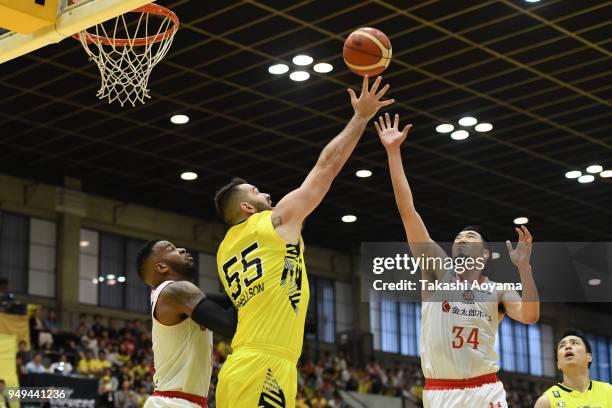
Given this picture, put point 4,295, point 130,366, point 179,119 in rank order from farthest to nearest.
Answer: point 130,366, point 4,295, point 179,119

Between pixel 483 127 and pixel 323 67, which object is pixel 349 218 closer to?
pixel 483 127

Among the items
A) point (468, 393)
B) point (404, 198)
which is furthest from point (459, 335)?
point (404, 198)

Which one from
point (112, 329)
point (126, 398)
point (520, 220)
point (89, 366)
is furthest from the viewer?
point (520, 220)

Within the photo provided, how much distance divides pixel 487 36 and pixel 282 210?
492 inches

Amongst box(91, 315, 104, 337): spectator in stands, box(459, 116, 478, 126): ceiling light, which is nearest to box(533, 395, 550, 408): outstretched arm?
box(459, 116, 478, 126): ceiling light

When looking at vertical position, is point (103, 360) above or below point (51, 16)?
below

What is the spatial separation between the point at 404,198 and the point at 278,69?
11586 millimetres

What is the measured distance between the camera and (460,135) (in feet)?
77.3

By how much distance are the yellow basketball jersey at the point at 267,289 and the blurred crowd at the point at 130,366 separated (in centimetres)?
1539

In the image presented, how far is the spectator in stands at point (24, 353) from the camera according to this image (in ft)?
72.0

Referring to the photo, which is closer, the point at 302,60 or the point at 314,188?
the point at 314,188

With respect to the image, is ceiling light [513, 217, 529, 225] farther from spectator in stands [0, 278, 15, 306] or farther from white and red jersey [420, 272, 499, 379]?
white and red jersey [420, 272, 499, 379]

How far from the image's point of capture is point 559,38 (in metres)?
18.6

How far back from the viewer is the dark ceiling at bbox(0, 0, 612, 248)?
17875mm
